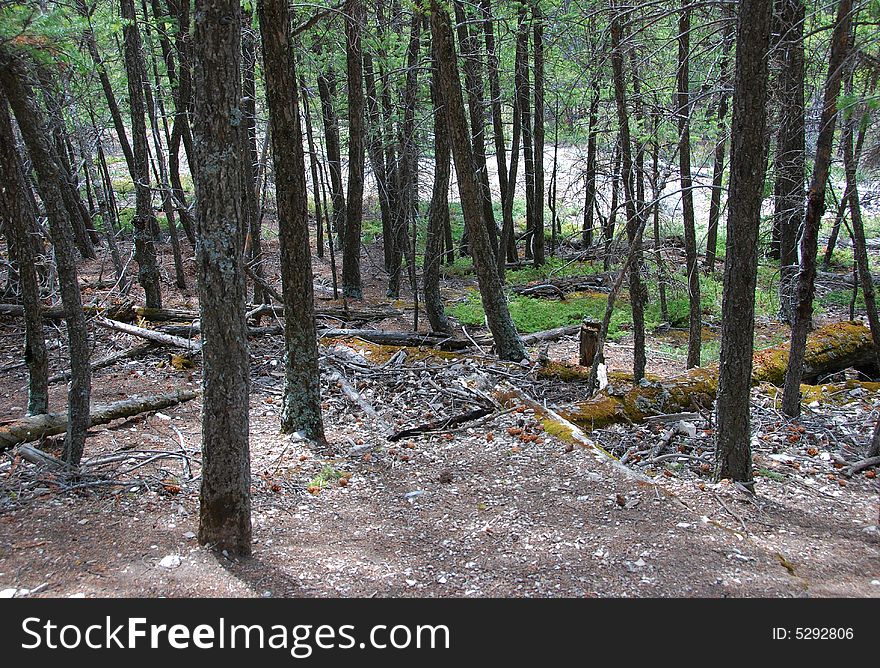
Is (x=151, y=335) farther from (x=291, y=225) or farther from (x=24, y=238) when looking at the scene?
(x=291, y=225)

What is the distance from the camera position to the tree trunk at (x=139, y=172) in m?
11.5

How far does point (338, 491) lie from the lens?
6.08 metres

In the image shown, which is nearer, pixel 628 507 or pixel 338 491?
pixel 628 507

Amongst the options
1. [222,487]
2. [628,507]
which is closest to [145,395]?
[222,487]

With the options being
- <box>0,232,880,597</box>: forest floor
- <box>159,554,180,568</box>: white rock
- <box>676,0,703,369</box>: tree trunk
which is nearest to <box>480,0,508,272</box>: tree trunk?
<box>676,0,703,369</box>: tree trunk

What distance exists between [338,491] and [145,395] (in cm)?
369

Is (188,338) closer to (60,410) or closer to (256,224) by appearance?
(256,224)

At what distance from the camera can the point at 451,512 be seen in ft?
18.4

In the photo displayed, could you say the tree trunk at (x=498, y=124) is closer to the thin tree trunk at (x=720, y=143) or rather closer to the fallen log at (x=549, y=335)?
the fallen log at (x=549, y=335)

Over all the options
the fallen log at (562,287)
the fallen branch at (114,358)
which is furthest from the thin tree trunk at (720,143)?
the fallen branch at (114,358)

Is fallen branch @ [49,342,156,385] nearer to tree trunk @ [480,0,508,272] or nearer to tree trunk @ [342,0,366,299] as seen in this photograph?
tree trunk @ [342,0,366,299]

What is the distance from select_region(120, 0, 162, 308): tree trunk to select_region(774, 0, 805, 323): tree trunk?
9.91 m

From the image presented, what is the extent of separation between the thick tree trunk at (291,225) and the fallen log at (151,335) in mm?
3904

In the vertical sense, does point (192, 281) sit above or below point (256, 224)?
below
